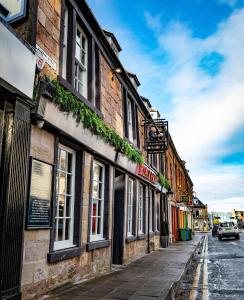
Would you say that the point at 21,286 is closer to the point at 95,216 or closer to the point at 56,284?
the point at 56,284

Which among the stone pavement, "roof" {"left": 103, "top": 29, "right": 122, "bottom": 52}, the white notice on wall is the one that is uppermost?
"roof" {"left": 103, "top": 29, "right": 122, "bottom": 52}

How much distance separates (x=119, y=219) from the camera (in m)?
11.8

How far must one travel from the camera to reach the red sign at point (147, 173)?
1350 cm

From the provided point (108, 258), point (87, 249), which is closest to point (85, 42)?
point (87, 249)

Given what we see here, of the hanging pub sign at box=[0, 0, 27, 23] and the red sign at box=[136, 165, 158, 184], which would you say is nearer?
the hanging pub sign at box=[0, 0, 27, 23]

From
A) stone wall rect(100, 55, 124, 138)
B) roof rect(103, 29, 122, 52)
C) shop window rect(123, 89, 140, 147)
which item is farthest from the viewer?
shop window rect(123, 89, 140, 147)

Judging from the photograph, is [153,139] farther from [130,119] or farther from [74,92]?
[74,92]

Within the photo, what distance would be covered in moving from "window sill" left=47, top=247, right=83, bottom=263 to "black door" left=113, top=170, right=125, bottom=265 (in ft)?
13.0

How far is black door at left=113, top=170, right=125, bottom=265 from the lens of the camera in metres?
11.4

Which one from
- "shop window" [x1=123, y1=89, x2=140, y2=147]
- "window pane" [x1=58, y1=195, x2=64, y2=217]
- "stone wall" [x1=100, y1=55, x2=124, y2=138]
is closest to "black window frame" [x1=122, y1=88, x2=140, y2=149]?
"shop window" [x1=123, y1=89, x2=140, y2=147]

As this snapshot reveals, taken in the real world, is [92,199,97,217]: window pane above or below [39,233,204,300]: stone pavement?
above

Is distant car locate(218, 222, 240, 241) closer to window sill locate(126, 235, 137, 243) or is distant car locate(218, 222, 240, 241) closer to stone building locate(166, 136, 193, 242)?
stone building locate(166, 136, 193, 242)

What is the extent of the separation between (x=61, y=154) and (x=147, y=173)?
26.0 feet

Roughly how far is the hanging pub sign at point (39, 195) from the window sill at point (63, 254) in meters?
0.56
